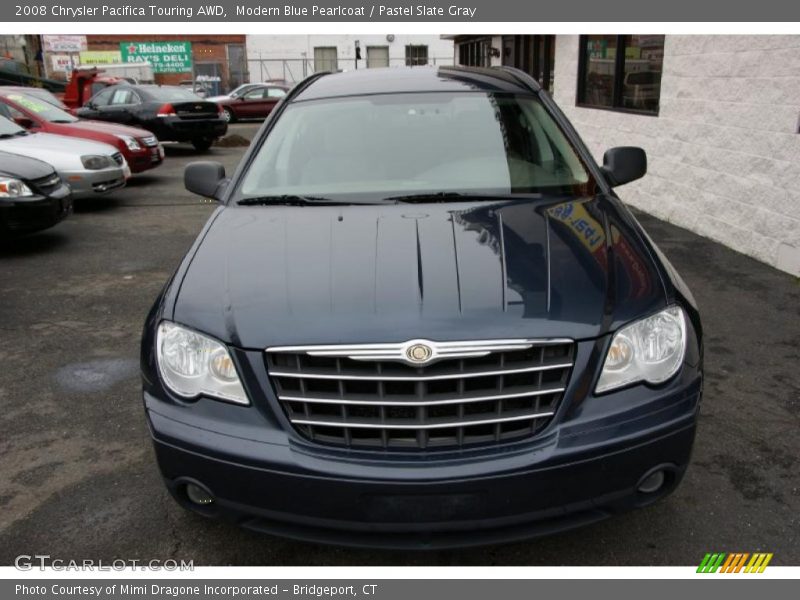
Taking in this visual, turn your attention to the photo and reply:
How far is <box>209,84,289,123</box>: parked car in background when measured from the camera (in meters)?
25.5

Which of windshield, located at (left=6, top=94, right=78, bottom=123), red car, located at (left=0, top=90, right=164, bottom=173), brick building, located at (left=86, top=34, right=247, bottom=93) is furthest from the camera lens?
brick building, located at (left=86, top=34, right=247, bottom=93)

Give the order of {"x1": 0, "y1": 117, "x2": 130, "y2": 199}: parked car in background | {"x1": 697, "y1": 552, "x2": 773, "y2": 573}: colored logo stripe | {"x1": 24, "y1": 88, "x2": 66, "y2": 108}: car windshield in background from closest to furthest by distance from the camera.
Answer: {"x1": 697, "y1": 552, "x2": 773, "y2": 573}: colored logo stripe < {"x1": 0, "y1": 117, "x2": 130, "y2": 199}: parked car in background < {"x1": 24, "y1": 88, "x2": 66, "y2": 108}: car windshield in background

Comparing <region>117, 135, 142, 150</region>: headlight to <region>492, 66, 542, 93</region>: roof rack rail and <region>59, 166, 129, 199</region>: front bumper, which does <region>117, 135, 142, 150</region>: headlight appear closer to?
<region>59, 166, 129, 199</region>: front bumper

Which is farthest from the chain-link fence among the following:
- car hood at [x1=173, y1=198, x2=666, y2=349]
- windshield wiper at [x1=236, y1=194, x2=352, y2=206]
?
car hood at [x1=173, y1=198, x2=666, y2=349]

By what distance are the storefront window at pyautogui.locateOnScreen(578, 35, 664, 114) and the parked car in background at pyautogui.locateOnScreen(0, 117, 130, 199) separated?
22.3 ft

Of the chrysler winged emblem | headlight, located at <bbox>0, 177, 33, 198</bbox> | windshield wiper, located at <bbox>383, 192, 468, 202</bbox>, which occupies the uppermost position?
windshield wiper, located at <bbox>383, 192, 468, 202</bbox>

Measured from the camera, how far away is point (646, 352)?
244 cm

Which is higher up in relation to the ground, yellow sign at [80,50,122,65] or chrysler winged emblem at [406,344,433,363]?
yellow sign at [80,50,122,65]

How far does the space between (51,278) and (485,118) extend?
4.64 m

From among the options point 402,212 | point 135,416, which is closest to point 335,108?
point 402,212

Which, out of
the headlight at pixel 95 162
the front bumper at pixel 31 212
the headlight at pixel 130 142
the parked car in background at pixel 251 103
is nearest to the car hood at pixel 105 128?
the headlight at pixel 130 142

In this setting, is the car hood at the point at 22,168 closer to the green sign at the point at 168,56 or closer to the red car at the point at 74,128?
the red car at the point at 74,128

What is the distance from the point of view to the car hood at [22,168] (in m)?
7.17

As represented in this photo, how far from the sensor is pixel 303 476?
7.35 feet
